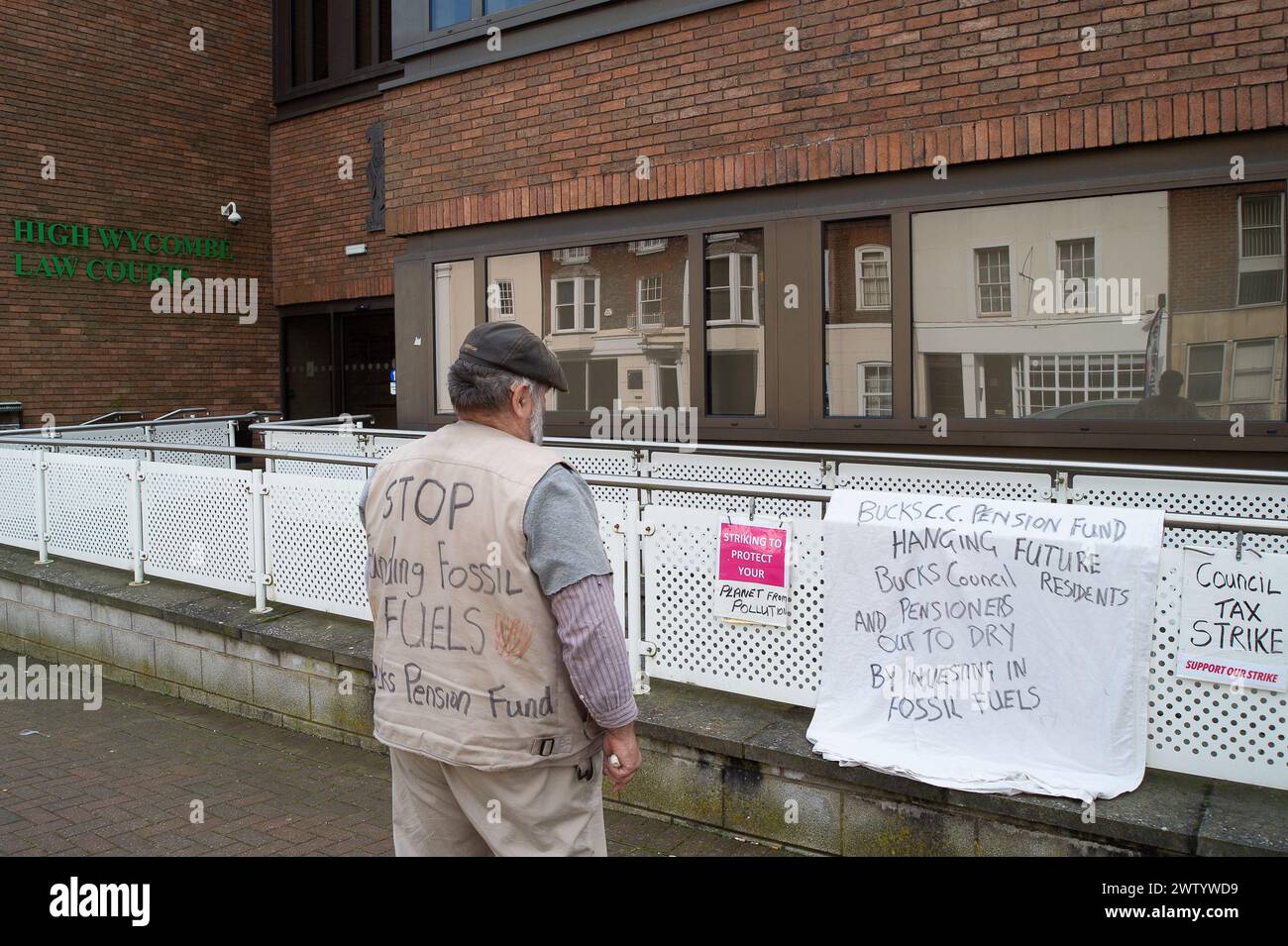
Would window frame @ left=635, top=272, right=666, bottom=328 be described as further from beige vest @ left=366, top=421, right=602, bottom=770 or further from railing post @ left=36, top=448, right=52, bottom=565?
beige vest @ left=366, top=421, right=602, bottom=770

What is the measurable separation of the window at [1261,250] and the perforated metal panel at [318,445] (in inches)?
269

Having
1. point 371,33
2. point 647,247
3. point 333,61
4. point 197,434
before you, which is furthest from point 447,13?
point 197,434

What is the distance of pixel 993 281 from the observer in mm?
7523

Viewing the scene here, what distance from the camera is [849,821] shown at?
4332 millimetres

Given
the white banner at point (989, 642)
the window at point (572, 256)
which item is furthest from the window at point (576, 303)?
the white banner at point (989, 642)

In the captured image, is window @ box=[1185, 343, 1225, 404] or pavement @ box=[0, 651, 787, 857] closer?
pavement @ box=[0, 651, 787, 857]

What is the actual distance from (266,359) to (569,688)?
46.0 feet

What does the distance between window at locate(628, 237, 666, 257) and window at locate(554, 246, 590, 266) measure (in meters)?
0.49

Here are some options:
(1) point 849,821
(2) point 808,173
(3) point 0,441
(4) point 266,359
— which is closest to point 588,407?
(2) point 808,173

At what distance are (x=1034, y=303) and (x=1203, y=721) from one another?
3982 mm

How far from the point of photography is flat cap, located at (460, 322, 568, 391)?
2869mm

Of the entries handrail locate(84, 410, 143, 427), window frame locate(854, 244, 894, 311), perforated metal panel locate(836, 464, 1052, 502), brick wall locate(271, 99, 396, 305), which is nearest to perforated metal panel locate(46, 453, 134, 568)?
perforated metal panel locate(836, 464, 1052, 502)

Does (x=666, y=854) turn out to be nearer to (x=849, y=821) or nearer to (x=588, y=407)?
(x=849, y=821)

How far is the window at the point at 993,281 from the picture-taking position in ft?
24.5
